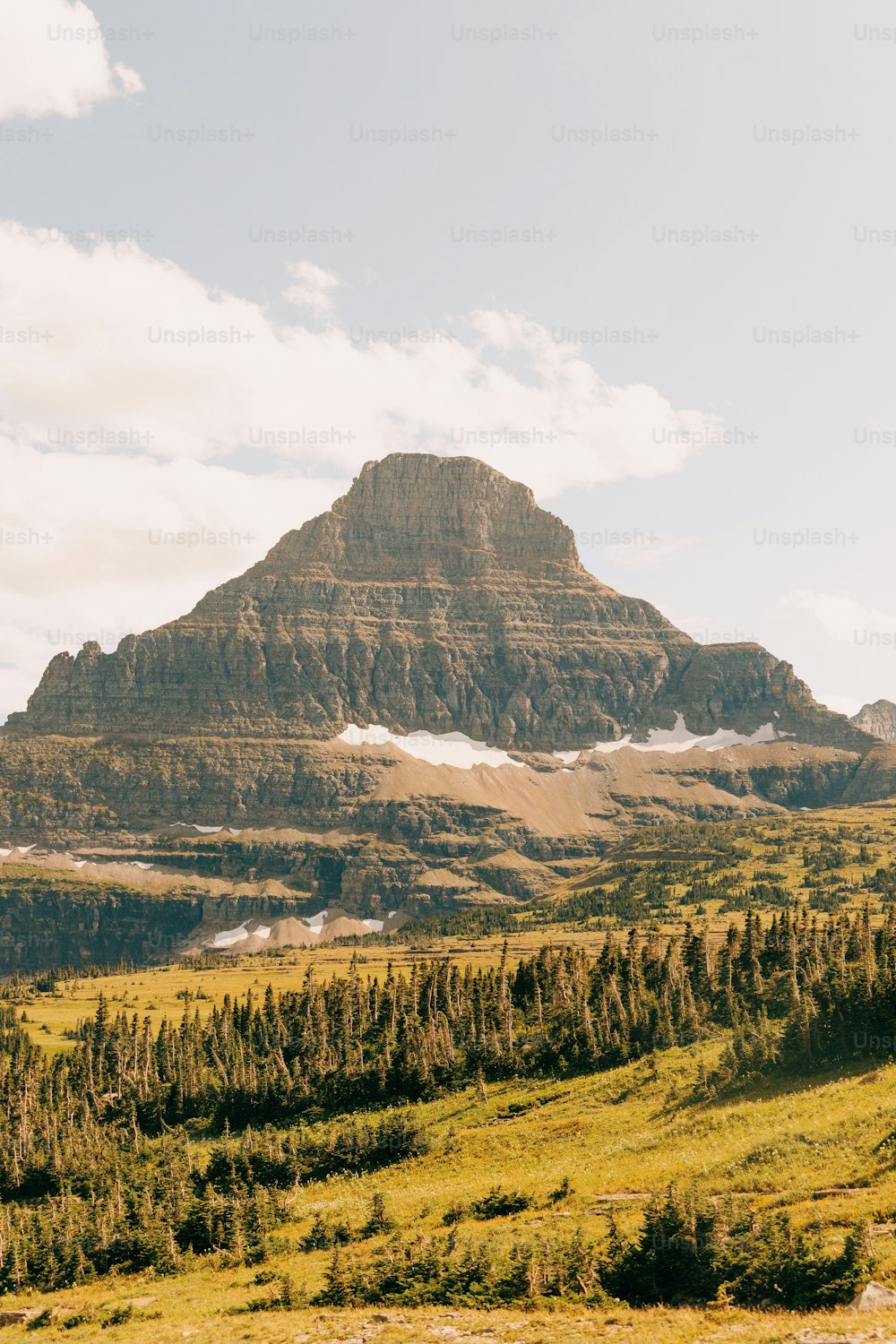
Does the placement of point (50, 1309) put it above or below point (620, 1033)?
below

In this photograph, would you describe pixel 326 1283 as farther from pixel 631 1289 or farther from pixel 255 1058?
pixel 255 1058

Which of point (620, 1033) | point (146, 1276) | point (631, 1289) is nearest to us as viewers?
point (631, 1289)

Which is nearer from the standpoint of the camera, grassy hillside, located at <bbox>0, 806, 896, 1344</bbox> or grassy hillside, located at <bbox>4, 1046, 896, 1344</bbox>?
grassy hillside, located at <bbox>4, 1046, 896, 1344</bbox>

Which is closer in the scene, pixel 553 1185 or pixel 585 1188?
pixel 585 1188

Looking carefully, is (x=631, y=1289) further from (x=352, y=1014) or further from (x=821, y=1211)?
(x=352, y=1014)

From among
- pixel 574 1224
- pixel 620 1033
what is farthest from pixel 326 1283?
pixel 620 1033

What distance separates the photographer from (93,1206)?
333 ft

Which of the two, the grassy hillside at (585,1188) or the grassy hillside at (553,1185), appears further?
the grassy hillside at (553,1185)

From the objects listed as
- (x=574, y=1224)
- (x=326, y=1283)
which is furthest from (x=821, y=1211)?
(x=326, y=1283)

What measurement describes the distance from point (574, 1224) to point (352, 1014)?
9946 cm

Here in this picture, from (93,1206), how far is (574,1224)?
187 ft

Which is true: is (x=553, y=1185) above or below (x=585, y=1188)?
below

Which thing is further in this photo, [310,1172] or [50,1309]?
[310,1172]

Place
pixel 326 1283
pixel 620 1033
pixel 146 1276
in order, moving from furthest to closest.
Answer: pixel 620 1033
pixel 146 1276
pixel 326 1283
